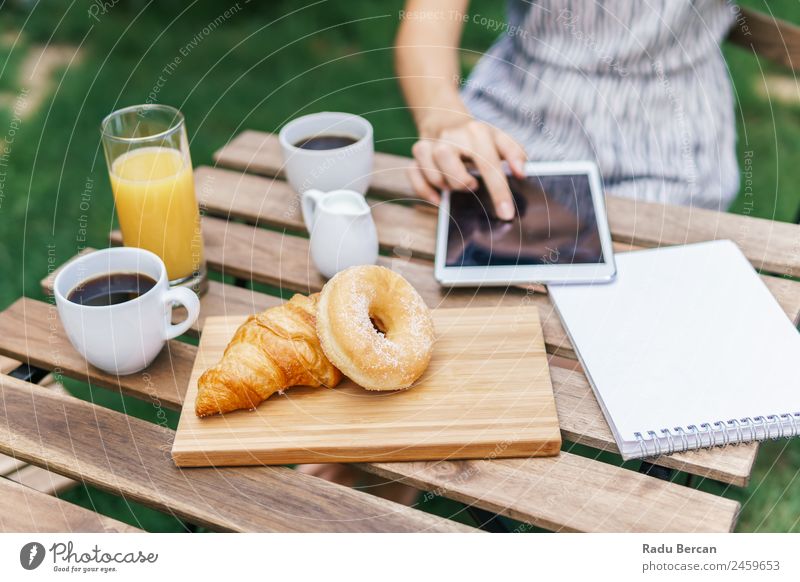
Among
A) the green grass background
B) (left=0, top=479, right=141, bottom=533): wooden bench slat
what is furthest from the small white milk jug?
the green grass background

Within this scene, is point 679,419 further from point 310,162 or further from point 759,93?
point 759,93

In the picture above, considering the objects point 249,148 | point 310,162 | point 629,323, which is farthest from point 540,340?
point 249,148

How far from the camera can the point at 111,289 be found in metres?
0.94

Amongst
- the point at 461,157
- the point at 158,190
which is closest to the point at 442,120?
the point at 461,157

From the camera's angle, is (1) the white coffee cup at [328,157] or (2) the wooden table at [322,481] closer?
(2) the wooden table at [322,481]

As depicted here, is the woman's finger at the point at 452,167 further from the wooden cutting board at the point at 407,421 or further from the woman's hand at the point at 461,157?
the wooden cutting board at the point at 407,421

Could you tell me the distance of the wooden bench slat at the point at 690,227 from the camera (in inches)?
44.5

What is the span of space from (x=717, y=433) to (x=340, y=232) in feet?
A: 1.78

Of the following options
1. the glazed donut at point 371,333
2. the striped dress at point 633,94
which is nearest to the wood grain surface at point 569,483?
the glazed donut at point 371,333

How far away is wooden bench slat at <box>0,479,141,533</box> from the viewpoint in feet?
2.59

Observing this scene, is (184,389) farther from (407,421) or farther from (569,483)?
(569,483)

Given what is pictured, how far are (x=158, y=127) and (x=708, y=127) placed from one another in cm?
108

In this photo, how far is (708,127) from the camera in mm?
1527

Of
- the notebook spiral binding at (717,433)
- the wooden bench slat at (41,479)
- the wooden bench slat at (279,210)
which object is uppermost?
the wooden bench slat at (279,210)
